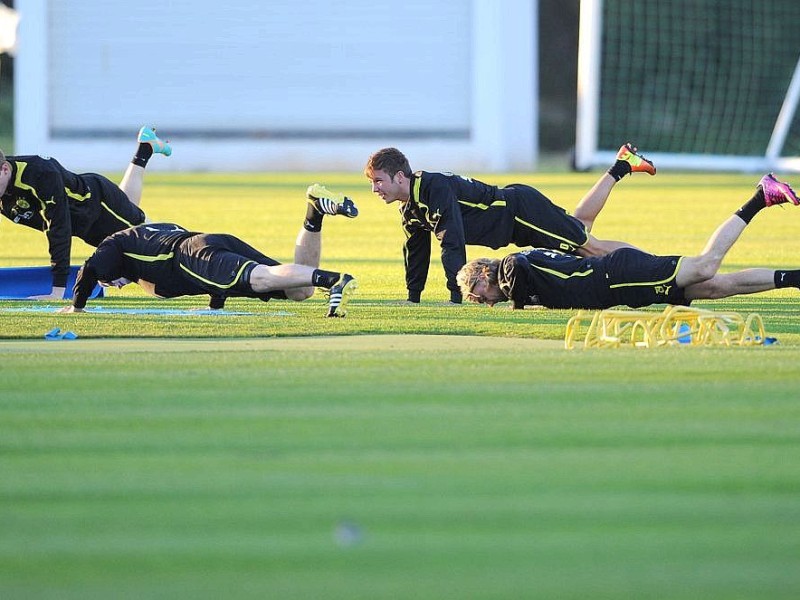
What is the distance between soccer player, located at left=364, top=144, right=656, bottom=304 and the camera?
10836 mm

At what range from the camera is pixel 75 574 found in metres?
4.25

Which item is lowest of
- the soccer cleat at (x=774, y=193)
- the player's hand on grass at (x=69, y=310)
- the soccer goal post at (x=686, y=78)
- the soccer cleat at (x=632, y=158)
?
the player's hand on grass at (x=69, y=310)

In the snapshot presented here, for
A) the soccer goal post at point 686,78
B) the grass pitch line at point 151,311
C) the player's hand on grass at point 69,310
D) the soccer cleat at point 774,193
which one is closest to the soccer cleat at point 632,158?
the soccer cleat at point 774,193

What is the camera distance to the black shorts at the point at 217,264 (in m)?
10.1

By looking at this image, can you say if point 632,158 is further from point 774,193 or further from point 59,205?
point 59,205

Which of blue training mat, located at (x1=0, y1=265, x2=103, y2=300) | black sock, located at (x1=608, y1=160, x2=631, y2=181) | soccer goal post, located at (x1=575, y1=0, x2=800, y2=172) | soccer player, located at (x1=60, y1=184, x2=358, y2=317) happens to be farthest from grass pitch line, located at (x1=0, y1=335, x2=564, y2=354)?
soccer goal post, located at (x1=575, y1=0, x2=800, y2=172)

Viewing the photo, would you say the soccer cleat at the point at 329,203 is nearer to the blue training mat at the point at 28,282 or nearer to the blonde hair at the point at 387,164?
the blonde hair at the point at 387,164

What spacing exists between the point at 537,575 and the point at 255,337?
17.8ft

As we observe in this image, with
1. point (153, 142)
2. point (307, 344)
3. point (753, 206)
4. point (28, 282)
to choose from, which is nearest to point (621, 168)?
point (753, 206)

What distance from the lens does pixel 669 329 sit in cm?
905

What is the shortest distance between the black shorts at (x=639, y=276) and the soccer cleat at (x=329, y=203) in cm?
172

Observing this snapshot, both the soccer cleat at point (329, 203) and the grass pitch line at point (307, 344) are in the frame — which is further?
the soccer cleat at point (329, 203)

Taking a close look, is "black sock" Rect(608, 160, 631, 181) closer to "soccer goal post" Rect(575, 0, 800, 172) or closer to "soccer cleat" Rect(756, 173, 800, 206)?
"soccer cleat" Rect(756, 173, 800, 206)

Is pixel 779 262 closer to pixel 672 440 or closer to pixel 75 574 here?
pixel 672 440
